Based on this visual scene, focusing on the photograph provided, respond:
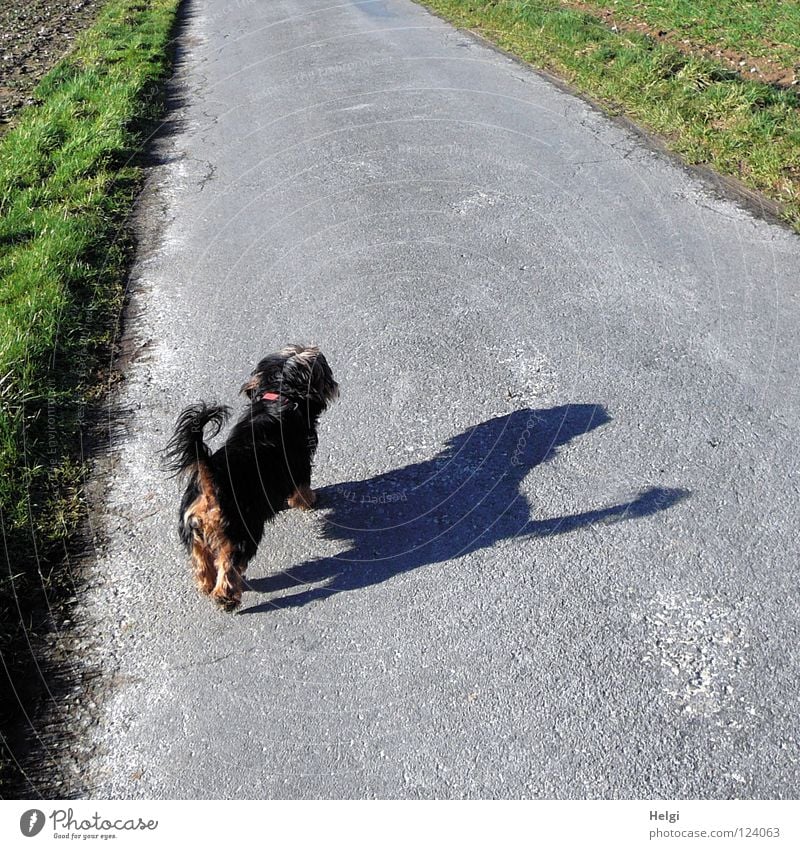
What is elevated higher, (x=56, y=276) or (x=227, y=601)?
(x=56, y=276)

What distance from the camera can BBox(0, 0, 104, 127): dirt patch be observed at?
11.5 metres

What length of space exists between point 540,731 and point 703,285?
4.22 metres

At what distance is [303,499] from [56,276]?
349 centimetres

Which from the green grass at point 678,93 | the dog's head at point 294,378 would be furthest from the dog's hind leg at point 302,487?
the green grass at point 678,93

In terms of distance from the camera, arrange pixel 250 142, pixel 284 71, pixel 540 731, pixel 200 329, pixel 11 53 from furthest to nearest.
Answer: pixel 11 53
pixel 284 71
pixel 250 142
pixel 200 329
pixel 540 731

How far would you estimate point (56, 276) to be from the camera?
6.75 meters

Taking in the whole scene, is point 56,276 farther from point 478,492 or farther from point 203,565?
point 478,492

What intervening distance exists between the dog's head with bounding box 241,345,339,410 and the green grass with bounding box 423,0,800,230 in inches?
185

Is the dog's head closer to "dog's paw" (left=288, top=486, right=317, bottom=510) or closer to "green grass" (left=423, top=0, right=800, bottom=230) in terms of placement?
"dog's paw" (left=288, top=486, right=317, bottom=510)

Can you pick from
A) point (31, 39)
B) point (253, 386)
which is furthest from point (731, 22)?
point (31, 39)
